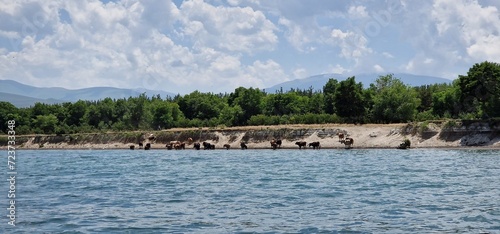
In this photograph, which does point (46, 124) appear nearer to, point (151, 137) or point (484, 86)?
point (151, 137)

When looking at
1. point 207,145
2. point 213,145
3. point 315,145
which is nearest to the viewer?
point 315,145

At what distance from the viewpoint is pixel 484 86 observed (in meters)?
87.9

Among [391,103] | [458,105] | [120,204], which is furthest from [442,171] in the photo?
[458,105]

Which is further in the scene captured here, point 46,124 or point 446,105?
point 46,124

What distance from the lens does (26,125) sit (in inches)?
6624

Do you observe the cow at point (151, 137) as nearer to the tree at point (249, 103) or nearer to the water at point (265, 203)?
the tree at point (249, 103)

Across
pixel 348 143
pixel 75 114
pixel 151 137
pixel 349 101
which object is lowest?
pixel 348 143

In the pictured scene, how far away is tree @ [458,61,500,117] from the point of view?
8644 centimetres

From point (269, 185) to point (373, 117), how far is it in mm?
78503

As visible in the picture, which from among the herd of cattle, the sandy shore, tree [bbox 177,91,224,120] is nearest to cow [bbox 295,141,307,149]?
the herd of cattle

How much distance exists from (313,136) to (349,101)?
13.2 m

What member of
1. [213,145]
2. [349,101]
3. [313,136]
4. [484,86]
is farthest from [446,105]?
[213,145]

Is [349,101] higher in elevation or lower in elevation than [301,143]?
higher

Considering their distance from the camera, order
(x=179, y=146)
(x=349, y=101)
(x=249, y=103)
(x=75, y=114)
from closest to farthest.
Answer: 1. (x=349, y=101)
2. (x=179, y=146)
3. (x=249, y=103)
4. (x=75, y=114)
